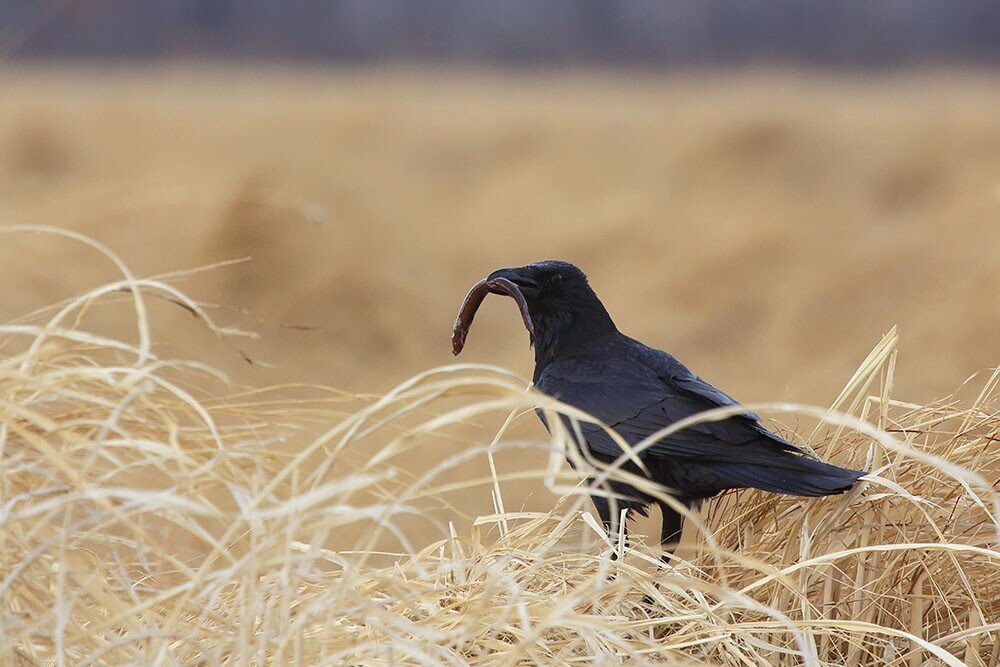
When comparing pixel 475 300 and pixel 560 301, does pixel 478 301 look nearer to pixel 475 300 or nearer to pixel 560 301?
pixel 475 300

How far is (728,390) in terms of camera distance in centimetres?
679

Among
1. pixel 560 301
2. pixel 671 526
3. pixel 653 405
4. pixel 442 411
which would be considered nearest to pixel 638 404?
pixel 653 405

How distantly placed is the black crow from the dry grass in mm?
73

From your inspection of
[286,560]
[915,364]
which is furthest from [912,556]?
[915,364]

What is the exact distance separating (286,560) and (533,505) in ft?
14.0

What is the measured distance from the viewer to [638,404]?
2.09 m

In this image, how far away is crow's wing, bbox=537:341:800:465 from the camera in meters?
1.89

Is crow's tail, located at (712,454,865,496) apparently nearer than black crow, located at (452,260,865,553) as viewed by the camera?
Yes

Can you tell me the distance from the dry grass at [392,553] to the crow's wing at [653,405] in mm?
105

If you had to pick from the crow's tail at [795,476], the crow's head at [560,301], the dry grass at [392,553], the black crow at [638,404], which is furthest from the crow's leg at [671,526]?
the crow's head at [560,301]

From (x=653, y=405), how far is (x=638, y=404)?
2 centimetres

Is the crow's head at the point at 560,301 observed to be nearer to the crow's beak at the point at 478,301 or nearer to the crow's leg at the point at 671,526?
the crow's beak at the point at 478,301

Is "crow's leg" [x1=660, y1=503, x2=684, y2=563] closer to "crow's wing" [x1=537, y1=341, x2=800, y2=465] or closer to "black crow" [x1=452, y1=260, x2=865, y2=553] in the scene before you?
"black crow" [x1=452, y1=260, x2=865, y2=553]

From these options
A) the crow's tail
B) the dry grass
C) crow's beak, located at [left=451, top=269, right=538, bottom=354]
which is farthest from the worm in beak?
the crow's tail
